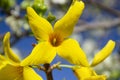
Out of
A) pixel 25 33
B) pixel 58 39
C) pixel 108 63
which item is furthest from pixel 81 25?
pixel 58 39

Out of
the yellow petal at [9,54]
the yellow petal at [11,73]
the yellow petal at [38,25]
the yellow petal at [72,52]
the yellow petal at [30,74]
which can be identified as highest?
the yellow petal at [38,25]

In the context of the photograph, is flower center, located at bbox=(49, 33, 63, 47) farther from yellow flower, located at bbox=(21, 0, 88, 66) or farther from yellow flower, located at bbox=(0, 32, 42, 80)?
yellow flower, located at bbox=(0, 32, 42, 80)

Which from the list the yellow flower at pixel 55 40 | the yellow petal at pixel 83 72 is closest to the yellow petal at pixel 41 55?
the yellow flower at pixel 55 40

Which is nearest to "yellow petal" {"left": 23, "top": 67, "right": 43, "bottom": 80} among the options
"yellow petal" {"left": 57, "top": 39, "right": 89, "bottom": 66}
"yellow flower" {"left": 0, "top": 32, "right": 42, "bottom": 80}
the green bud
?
"yellow flower" {"left": 0, "top": 32, "right": 42, "bottom": 80}

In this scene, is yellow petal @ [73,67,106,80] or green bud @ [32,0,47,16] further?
green bud @ [32,0,47,16]

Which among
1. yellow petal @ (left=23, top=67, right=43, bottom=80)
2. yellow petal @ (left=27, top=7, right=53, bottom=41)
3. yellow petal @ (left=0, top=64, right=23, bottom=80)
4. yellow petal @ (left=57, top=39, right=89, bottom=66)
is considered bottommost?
yellow petal @ (left=0, top=64, right=23, bottom=80)

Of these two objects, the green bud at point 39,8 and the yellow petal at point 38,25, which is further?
the green bud at point 39,8

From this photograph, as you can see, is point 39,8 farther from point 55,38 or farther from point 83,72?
point 83,72

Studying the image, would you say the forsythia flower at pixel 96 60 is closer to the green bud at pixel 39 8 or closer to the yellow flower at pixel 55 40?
the yellow flower at pixel 55 40
